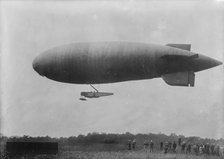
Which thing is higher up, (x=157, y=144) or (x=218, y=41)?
(x=218, y=41)

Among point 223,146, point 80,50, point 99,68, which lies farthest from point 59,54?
point 223,146

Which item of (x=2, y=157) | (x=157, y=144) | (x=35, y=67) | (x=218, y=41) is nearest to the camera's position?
(x=2, y=157)

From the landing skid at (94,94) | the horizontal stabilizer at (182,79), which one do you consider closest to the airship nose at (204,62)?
the horizontal stabilizer at (182,79)

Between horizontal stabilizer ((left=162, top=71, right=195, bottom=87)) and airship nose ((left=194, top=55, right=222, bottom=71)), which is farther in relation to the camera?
horizontal stabilizer ((left=162, top=71, right=195, bottom=87))

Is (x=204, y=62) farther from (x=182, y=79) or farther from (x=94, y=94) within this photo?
(x=94, y=94)

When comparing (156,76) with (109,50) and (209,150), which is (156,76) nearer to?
(109,50)

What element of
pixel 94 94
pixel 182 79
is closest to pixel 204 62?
pixel 182 79

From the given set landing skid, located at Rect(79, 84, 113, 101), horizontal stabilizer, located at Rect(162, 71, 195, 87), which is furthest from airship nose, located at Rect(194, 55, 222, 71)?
landing skid, located at Rect(79, 84, 113, 101)

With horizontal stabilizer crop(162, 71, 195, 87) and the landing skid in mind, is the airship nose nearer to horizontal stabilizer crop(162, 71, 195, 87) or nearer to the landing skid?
horizontal stabilizer crop(162, 71, 195, 87)
